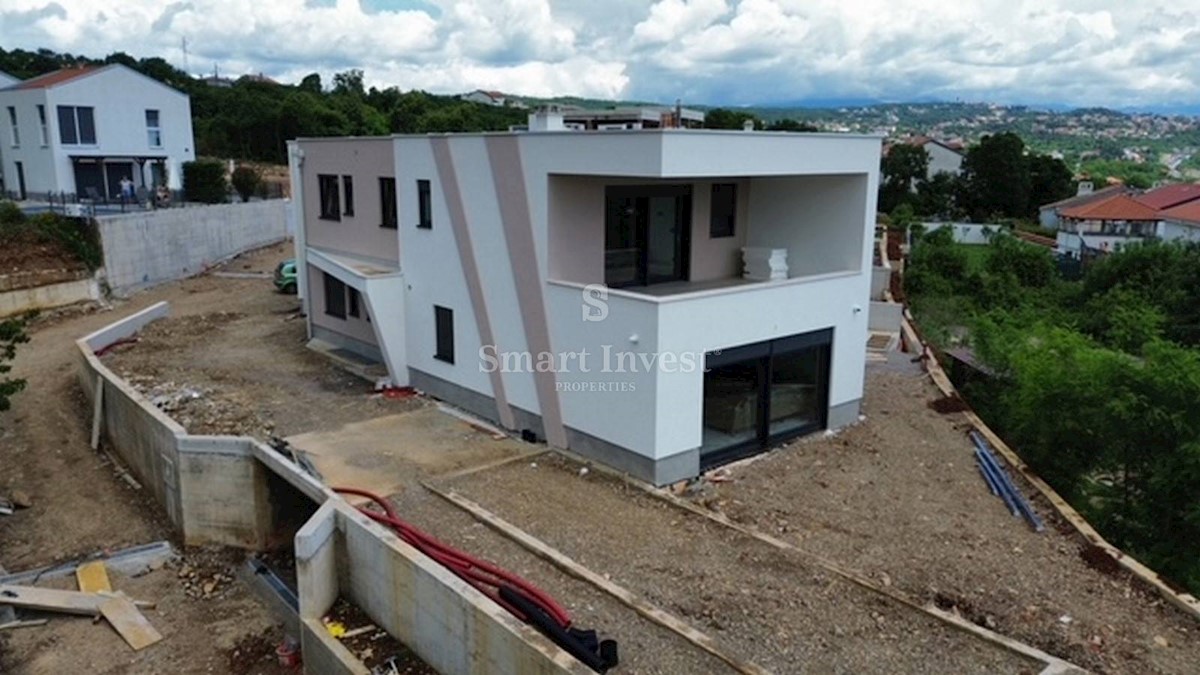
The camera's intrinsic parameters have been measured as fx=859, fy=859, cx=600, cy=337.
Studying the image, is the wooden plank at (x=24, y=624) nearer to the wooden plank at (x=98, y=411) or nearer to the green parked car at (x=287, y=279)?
the wooden plank at (x=98, y=411)

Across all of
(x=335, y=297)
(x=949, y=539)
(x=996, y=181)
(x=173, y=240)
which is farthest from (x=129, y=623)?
(x=996, y=181)

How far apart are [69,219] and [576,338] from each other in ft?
80.0

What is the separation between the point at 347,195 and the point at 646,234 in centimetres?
841

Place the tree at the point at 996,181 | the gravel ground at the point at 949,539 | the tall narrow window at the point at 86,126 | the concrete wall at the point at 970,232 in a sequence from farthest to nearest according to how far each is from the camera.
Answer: the tree at the point at 996,181
the concrete wall at the point at 970,232
the tall narrow window at the point at 86,126
the gravel ground at the point at 949,539

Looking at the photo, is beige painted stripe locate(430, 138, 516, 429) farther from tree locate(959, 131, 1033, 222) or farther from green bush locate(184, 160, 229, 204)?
tree locate(959, 131, 1033, 222)

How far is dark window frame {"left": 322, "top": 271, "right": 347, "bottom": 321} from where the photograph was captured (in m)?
21.5

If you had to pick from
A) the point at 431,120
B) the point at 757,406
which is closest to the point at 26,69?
the point at 431,120

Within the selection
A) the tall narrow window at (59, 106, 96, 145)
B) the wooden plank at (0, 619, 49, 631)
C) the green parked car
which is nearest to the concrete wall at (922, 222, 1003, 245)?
the green parked car

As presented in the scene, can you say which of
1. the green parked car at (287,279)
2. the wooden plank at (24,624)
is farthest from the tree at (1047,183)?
the wooden plank at (24,624)

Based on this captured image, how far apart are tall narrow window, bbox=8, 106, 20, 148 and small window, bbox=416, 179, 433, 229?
98.9 ft

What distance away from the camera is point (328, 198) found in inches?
846

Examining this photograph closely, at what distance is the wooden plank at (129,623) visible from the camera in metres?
12.7

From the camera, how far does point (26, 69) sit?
5941cm

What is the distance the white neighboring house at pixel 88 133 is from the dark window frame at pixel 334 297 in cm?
2102
